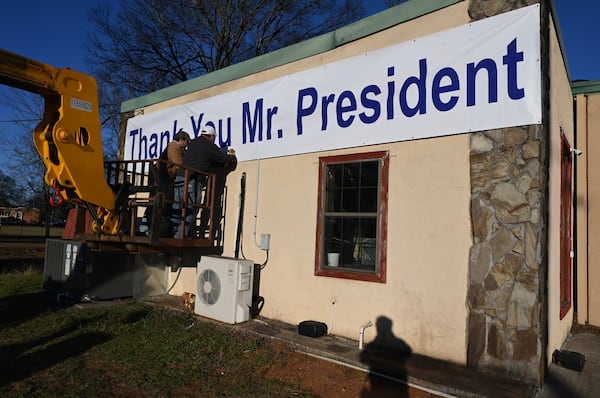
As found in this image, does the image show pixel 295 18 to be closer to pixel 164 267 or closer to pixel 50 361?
pixel 164 267

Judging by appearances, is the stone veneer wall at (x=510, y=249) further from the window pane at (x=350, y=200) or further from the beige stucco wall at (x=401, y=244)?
the window pane at (x=350, y=200)

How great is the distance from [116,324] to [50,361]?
1.55m

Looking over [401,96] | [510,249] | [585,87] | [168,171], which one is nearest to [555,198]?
[510,249]

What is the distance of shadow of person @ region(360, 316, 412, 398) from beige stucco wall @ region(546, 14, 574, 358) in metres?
1.70

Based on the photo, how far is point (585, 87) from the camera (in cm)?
795

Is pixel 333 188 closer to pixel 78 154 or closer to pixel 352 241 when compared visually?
pixel 352 241

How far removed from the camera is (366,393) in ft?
14.9

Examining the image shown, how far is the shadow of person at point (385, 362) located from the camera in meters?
4.61

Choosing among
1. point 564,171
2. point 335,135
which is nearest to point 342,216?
point 335,135

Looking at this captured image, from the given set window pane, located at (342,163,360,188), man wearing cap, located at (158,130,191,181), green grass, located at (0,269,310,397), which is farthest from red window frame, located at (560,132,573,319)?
man wearing cap, located at (158,130,191,181)

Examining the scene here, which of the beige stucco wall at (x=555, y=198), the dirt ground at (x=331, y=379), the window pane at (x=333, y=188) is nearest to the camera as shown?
the dirt ground at (x=331, y=379)

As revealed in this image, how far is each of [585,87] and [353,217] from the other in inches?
203

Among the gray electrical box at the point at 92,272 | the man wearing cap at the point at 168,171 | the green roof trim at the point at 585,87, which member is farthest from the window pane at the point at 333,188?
the green roof trim at the point at 585,87

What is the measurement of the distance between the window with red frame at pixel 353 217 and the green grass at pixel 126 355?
5.25ft
